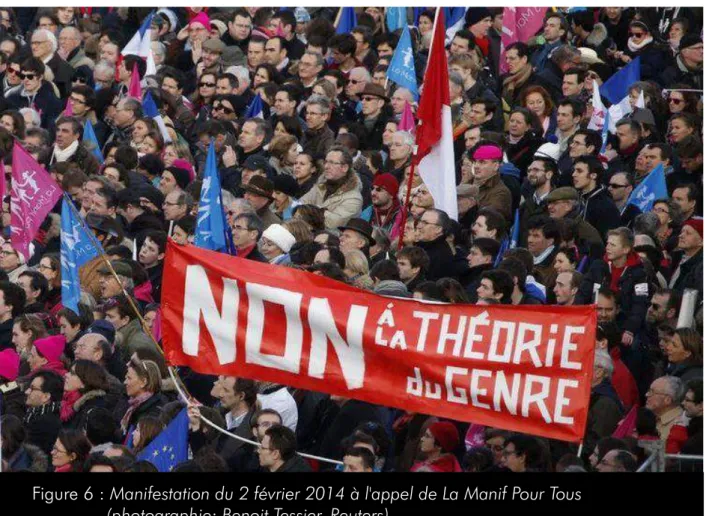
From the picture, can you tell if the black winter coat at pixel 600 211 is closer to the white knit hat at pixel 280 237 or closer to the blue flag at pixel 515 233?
the blue flag at pixel 515 233

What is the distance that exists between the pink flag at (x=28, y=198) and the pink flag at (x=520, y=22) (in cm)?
503

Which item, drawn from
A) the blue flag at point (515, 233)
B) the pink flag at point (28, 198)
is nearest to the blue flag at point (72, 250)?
Result: the pink flag at point (28, 198)

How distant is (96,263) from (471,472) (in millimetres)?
4498

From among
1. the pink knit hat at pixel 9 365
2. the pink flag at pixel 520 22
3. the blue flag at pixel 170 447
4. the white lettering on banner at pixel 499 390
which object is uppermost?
the pink flag at pixel 520 22

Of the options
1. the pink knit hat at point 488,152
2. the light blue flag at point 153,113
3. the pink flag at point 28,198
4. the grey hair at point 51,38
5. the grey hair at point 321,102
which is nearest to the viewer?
the pink knit hat at point 488,152

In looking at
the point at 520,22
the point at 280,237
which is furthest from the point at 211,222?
the point at 520,22

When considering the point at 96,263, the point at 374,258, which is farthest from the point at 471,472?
the point at 96,263

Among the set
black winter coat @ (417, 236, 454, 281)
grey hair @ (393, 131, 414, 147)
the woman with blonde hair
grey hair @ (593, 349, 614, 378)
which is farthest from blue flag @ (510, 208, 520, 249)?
grey hair @ (593, 349, 614, 378)

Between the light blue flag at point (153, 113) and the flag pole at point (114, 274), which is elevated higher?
the light blue flag at point (153, 113)

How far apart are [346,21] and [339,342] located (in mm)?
9317

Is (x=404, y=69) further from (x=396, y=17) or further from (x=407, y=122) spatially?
(x=396, y=17)

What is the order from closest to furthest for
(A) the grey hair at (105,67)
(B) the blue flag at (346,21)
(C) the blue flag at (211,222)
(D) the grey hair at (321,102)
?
(C) the blue flag at (211,222) → (D) the grey hair at (321,102) → (A) the grey hair at (105,67) → (B) the blue flag at (346,21)

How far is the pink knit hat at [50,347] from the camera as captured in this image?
13758mm

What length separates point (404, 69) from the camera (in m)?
18.0
